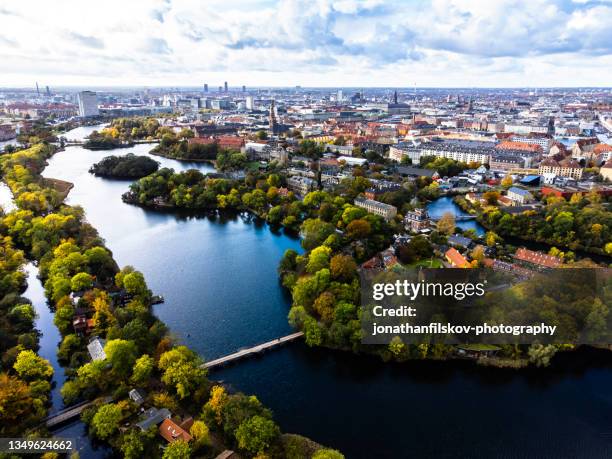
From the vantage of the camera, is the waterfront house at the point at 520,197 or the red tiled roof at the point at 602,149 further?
the red tiled roof at the point at 602,149

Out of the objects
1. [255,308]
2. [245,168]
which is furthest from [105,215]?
[255,308]

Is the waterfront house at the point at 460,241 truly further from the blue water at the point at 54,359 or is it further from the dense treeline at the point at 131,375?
the blue water at the point at 54,359

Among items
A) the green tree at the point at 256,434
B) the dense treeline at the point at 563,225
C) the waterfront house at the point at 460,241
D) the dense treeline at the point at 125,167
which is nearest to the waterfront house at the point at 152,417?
the green tree at the point at 256,434

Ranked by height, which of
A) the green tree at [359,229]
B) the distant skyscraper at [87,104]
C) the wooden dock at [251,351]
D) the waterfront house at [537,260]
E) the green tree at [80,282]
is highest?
the distant skyscraper at [87,104]

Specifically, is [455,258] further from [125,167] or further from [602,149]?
[602,149]

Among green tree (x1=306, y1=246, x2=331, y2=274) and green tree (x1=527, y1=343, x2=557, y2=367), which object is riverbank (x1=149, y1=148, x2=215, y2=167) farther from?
green tree (x1=527, y1=343, x2=557, y2=367)

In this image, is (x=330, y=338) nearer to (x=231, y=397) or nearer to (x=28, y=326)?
(x=231, y=397)
